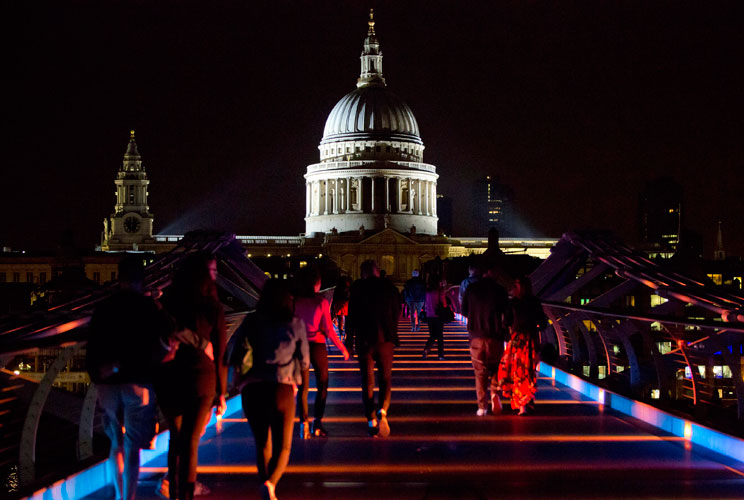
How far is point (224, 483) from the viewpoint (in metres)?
8.72

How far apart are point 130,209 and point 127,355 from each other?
136m

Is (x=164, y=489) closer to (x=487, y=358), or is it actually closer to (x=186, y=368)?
(x=186, y=368)

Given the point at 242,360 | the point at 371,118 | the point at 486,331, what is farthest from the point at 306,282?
the point at 371,118

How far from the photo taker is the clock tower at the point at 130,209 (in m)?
139

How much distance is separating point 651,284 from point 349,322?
5.22 m

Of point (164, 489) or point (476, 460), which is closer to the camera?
point (164, 489)

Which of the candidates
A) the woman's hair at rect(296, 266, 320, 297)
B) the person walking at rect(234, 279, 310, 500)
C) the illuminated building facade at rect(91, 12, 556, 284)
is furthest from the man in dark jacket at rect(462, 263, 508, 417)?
the illuminated building facade at rect(91, 12, 556, 284)

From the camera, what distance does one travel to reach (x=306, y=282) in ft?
35.6

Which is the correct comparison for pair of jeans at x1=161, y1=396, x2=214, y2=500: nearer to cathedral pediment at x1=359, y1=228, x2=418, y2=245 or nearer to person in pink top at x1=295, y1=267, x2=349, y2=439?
person in pink top at x1=295, y1=267, x2=349, y2=439

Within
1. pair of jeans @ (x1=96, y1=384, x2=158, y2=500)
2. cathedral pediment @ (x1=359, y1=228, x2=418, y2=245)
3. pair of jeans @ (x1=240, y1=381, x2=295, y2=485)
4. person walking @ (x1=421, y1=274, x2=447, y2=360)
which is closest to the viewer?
pair of jeans @ (x1=96, y1=384, x2=158, y2=500)

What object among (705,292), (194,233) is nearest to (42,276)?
(194,233)

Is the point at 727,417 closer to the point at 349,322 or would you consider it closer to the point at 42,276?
the point at 349,322

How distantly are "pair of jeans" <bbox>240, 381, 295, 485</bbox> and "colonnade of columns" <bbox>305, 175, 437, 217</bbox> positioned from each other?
127874mm

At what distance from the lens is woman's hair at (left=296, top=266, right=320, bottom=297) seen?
10844mm
